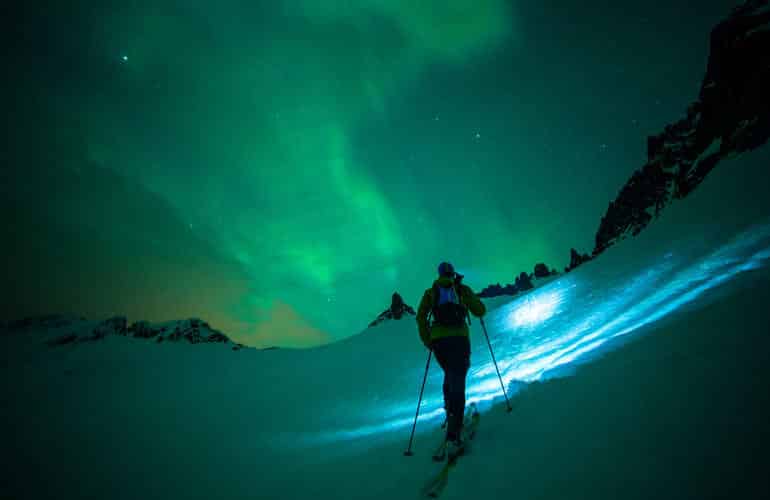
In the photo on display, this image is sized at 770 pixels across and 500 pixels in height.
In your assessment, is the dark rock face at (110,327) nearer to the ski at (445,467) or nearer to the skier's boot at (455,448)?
the ski at (445,467)

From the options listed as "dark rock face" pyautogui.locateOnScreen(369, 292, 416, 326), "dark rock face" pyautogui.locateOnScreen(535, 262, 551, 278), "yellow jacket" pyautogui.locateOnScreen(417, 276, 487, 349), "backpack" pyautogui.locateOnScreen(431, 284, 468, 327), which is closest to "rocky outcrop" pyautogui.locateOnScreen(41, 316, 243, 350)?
"dark rock face" pyautogui.locateOnScreen(369, 292, 416, 326)

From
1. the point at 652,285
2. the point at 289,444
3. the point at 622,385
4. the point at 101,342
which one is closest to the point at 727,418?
the point at 622,385

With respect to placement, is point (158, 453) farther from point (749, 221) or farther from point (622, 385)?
point (749, 221)

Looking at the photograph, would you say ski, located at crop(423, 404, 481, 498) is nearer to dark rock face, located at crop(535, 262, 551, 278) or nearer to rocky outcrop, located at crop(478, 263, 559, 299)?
rocky outcrop, located at crop(478, 263, 559, 299)

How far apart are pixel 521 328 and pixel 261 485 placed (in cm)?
1329

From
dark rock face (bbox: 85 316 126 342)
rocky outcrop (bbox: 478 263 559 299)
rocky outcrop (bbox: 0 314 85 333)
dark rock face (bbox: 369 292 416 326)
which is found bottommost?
dark rock face (bbox: 369 292 416 326)

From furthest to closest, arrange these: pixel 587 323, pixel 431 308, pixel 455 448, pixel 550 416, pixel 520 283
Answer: pixel 520 283, pixel 587 323, pixel 431 308, pixel 455 448, pixel 550 416

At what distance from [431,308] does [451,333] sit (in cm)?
54

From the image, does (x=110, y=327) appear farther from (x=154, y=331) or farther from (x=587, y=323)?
(x=587, y=323)

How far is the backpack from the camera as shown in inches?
180

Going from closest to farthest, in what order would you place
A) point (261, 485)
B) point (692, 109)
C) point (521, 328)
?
Answer: point (261, 485), point (521, 328), point (692, 109)

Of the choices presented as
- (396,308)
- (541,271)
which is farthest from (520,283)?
(396,308)

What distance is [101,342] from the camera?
138ft

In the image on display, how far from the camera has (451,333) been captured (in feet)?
14.7
